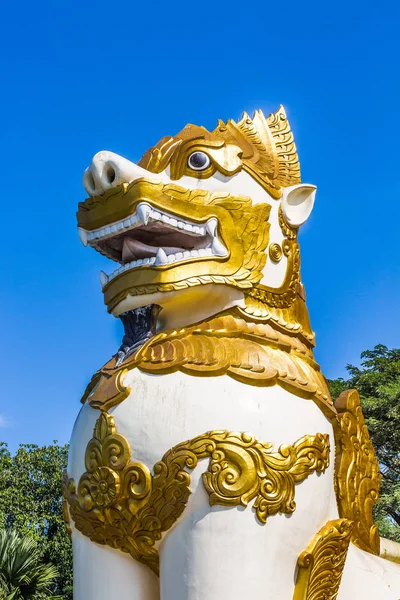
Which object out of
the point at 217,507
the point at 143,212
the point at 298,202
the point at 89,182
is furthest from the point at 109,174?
the point at 217,507

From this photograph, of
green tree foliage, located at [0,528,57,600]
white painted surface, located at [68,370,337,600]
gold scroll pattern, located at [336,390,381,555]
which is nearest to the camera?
white painted surface, located at [68,370,337,600]

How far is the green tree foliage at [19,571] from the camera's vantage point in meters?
10.8

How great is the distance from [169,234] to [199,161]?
48 cm

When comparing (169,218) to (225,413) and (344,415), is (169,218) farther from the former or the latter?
(344,415)

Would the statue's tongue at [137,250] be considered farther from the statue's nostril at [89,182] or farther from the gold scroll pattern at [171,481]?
the gold scroll pattern at [171,481]

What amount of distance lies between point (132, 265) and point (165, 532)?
150 centimetres

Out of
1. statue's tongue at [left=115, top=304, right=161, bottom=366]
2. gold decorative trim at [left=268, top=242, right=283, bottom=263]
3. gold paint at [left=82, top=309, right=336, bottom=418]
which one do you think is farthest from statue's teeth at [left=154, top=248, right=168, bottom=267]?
gold decorative trim at [left=268, top=242, right=283, bottom=263]

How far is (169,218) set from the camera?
450 centimetres

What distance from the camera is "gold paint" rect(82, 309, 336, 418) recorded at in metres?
4.20

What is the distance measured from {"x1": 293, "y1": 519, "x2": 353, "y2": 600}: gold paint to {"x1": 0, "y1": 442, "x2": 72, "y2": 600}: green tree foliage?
12.0m

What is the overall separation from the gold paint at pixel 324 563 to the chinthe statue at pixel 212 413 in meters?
0.01

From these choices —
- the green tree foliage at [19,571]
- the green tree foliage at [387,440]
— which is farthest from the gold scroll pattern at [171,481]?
the green tree foliage at [387,440]

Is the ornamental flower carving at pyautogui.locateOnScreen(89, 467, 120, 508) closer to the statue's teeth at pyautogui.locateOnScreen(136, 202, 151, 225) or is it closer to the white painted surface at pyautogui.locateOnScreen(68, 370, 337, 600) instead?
the white painted surface at pyautogui.locateOnScreen(68, 370, 337, 600)

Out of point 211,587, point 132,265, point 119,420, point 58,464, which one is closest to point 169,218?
point 132,265
